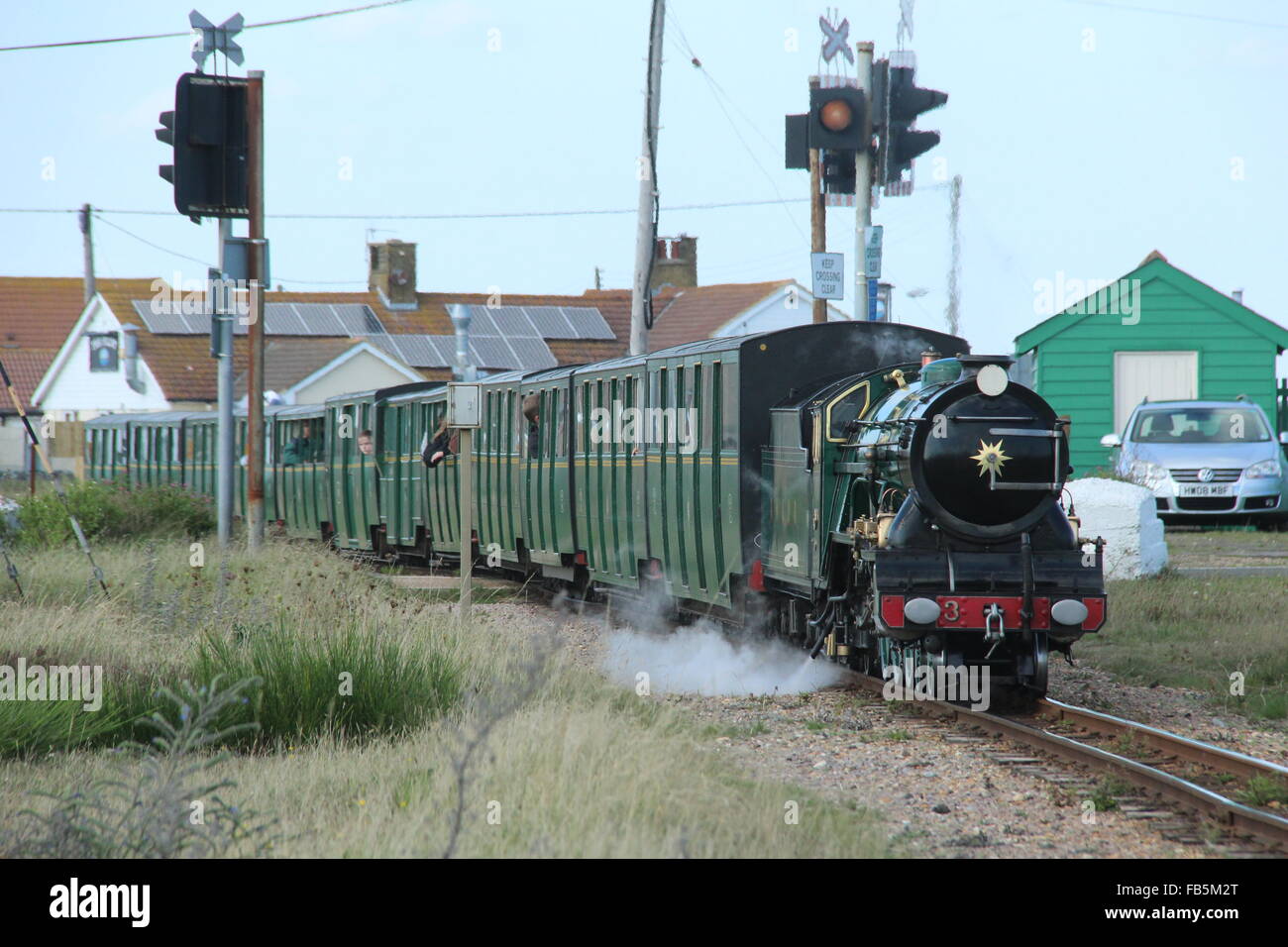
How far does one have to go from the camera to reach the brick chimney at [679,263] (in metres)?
57.8

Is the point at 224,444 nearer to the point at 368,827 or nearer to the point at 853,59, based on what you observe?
the point at 853,59

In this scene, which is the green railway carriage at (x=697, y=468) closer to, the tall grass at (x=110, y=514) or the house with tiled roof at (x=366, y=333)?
the tall grass at (x=110, y=514)

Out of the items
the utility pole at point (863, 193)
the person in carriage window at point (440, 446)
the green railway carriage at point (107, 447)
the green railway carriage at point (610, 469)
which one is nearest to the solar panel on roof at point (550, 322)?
the green railway carriage at point (107, 447)

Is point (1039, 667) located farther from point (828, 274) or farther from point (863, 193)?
point (828, 274)

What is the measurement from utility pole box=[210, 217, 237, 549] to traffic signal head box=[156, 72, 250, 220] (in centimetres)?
234

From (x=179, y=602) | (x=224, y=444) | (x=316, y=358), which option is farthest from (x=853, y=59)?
(x=316, y=358)

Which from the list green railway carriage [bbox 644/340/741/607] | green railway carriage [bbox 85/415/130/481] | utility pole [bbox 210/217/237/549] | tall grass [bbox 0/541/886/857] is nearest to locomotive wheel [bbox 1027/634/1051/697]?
tall grass [bbox 0/541/886/857]

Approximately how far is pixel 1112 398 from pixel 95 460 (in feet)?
88.6

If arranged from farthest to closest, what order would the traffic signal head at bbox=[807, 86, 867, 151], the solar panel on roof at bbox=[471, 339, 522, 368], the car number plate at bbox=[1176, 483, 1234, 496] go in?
the solar panel on roof at bbox=[471, 339, 522, 368] < the car number plate at bbox=[1176, 483, 1234, 496] < the traffic signal head at bbox=[807, 86, 867, 151]

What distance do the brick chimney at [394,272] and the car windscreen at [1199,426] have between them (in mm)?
39057

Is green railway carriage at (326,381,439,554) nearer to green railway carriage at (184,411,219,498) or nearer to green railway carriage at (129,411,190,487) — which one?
green railway carriage at (184,411,219,498)

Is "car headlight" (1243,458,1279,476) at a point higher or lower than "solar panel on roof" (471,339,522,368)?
lower

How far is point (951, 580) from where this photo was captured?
30.9ft

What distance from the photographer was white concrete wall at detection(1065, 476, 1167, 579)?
15.8 m
